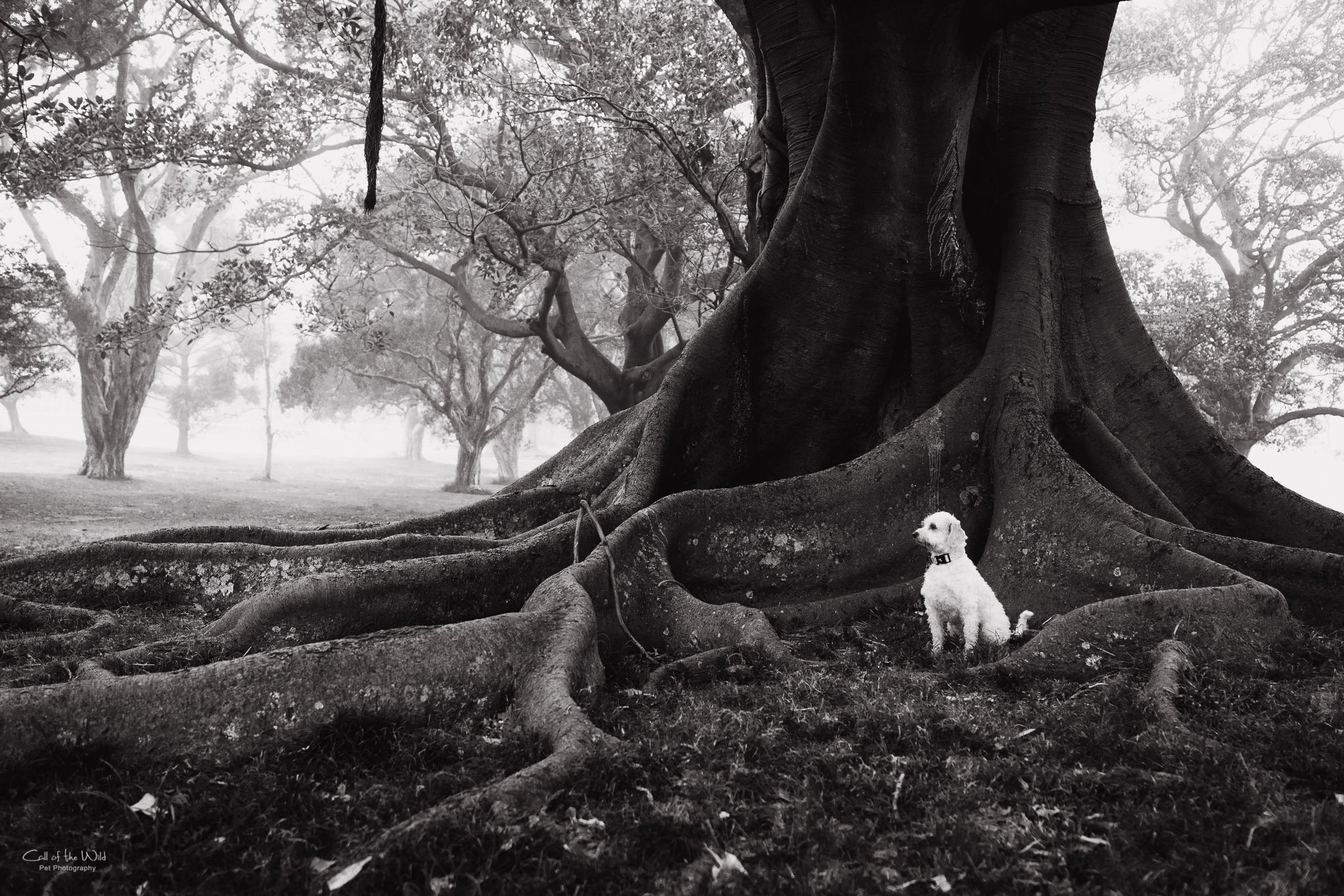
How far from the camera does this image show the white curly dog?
458 cm

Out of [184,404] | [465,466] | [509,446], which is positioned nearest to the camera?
[465,466]

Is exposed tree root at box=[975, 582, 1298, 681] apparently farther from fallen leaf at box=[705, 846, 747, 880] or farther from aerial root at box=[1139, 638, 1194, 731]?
fallen leaf at box=[705, 846, 747, 880]

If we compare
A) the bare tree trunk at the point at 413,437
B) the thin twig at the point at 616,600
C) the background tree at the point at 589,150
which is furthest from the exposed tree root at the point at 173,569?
the bare tree trunk at the point at 413,437

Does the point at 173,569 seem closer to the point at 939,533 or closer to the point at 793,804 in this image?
the point at 793,804

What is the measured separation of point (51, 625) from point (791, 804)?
499 centimetres

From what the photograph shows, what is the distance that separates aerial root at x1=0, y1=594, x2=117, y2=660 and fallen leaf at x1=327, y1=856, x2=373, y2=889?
10.7ft

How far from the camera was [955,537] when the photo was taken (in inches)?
183

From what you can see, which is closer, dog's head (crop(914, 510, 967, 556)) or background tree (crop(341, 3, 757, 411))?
dog's head (crop(914, 510, 967, 556))

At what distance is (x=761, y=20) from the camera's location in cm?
721

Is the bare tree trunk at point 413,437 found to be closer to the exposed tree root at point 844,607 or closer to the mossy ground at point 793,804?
the exposed tree root at point 844,607

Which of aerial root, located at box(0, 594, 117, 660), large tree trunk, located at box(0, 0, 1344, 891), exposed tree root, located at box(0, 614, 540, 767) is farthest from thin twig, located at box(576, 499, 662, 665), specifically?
aerial root, located at box(0, 594, 117, 660)

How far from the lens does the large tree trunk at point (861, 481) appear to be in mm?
4219

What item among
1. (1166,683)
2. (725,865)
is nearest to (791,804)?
(725,865)

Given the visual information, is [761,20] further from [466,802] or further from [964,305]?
[466,802]
